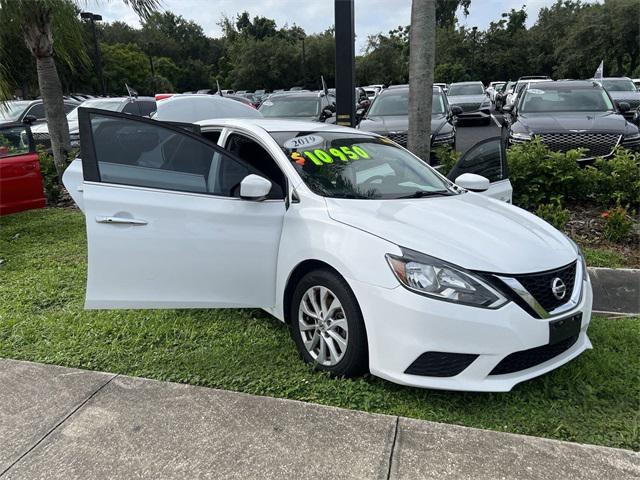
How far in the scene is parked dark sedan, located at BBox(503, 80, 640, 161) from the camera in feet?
24.7

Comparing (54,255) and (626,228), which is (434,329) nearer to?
(626,228)

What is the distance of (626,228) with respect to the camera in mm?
5387

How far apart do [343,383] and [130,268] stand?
1.60m

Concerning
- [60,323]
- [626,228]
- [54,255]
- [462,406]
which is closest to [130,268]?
[60,323]

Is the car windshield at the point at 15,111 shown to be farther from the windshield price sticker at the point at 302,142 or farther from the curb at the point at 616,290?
the curb at the point at 616,290

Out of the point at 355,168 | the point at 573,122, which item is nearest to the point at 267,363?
the point at 355,168

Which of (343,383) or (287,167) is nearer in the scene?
(343,383)

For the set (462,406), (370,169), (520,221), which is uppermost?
(370,169)

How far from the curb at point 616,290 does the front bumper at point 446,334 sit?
5.44 feet

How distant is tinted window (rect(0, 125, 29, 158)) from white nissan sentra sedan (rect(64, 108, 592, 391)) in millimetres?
3954

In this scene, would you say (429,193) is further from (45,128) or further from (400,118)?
(45,128)

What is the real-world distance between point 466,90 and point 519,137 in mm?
13535

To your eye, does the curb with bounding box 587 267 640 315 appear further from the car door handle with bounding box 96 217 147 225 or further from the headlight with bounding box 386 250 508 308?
the car door handle with bounding box 96 217 147 225

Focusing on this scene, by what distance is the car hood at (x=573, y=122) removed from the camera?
25.1ft
